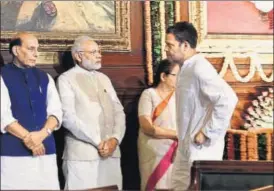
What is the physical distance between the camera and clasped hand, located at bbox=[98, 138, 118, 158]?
512 centimetres

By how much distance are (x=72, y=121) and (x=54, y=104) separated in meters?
0.22

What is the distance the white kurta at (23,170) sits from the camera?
180 inches

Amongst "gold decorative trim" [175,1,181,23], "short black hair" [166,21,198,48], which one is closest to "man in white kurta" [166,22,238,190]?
"short black hair" [166,21,198,48]

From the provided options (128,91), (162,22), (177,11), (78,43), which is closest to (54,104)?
(78,43)

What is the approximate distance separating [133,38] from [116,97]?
0.80 metres

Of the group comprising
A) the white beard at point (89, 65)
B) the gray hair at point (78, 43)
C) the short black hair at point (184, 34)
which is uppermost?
the short black hair at point (184, 34)

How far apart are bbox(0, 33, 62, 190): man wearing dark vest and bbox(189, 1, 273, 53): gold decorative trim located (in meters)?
1.79

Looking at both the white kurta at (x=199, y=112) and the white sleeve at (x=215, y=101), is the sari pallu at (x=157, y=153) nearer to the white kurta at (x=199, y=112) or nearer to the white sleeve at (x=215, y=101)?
the white kurta at (x=199, y=112)

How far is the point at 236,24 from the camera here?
6.35 metres

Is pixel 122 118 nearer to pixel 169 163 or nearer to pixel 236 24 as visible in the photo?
pixel 169 163

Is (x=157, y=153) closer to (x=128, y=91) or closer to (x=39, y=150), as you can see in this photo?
(x=128, y=91)

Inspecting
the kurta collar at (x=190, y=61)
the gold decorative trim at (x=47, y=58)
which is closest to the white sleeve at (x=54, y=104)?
the gold decorative trim at (x=47, y=58)

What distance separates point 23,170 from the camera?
4.61m

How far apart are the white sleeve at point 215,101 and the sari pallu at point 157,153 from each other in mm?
1308
